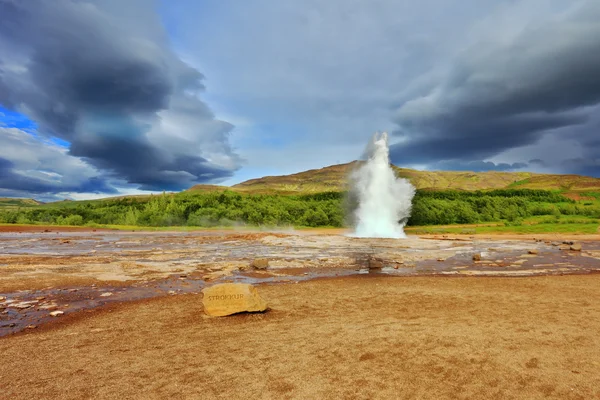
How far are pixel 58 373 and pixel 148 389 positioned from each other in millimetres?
1911

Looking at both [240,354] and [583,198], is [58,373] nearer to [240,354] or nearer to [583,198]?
[240,354]

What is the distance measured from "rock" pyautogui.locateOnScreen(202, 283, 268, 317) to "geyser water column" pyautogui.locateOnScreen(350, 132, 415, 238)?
119 ft

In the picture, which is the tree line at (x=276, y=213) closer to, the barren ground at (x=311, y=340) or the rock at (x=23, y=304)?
the barren ground at (x=311, y=340)

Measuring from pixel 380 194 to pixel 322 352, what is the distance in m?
39.2

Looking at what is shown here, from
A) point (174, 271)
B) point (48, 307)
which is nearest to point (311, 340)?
point (48, 307)

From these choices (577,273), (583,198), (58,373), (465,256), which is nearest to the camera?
(58,373)

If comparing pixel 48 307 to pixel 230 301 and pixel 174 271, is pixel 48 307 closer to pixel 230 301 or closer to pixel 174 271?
→ pixel 230 301

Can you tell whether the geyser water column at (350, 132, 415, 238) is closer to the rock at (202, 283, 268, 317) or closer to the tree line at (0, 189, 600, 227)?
the tree line at (0, 189, 600, 227)

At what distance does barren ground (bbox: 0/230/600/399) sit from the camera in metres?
5.73

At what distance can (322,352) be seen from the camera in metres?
7.11

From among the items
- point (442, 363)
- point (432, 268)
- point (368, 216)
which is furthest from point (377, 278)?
point (368, 216)

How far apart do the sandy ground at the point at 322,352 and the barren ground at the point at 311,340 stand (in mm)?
31

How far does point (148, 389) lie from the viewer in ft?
18.4

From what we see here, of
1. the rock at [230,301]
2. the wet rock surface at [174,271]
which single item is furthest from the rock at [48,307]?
the rock at [230,301]
